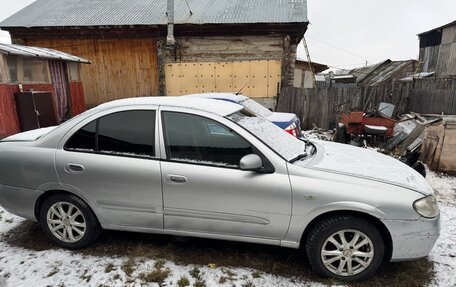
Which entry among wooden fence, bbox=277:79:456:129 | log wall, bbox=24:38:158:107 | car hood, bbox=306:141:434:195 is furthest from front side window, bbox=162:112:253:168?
log wall, bbox=24:38:158:107

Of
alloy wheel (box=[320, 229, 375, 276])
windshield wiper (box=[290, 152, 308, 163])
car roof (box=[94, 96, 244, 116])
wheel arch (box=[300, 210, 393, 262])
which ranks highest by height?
car roof (box=[94, 96, 244, 116])

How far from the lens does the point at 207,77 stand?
11.7 meters

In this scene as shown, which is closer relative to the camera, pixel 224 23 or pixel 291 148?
pixel 291 148

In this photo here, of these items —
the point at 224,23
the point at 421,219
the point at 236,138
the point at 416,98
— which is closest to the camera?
the point at 421,219

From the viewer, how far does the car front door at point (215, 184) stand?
266 centimetres

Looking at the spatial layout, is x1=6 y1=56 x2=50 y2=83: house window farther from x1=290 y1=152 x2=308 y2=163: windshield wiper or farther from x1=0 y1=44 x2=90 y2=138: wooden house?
x1=290 y1=152 x2=308 y2=163: windshield wiper

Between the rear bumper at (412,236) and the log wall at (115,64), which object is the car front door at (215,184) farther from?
the log wall at (115,64)

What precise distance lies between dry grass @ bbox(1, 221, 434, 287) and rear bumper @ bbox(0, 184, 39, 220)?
404 millimetres

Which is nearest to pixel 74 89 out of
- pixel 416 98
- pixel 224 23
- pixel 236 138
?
pixel 224 23

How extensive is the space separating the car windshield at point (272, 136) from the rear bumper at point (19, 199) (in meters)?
2.29

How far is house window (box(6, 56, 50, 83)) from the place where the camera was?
7375mm

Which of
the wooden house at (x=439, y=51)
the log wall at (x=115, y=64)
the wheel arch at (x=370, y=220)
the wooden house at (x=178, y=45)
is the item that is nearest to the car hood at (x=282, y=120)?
the wheel arch at (x=370, y=220)

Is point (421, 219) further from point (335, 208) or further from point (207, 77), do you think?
point (207, 77)

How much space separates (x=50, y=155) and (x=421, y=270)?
3.92 metres
